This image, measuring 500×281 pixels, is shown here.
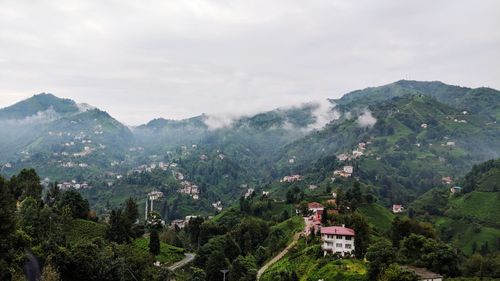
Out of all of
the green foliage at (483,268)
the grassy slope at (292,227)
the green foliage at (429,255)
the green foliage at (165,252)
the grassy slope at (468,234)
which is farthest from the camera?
the grassy slope at (468,234)

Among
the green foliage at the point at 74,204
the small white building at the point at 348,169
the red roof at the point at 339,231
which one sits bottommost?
the small white building at the point at 348,169

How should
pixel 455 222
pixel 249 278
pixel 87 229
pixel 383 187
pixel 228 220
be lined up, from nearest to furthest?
1. pixel 249 278
2. pixel 87 229
3. pixel 228 220
4. pixel 455 222
5. pixel 383 187

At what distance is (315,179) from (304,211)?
94.1 m

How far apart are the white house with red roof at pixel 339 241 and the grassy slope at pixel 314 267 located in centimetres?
179

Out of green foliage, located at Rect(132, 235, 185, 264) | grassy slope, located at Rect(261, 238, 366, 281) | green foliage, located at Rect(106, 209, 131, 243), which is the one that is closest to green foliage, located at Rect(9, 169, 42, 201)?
green foliage, located at Rect(106, 209, 131, 243)

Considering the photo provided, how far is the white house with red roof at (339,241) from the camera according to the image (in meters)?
61.5

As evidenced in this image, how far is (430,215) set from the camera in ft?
449

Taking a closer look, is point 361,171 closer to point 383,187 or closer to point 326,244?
point 383,187

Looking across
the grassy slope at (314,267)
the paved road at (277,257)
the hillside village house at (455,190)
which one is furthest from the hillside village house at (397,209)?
the grassy slope at (314,267)

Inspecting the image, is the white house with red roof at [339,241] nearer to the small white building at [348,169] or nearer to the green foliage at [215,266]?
the green foliage at [215,266]

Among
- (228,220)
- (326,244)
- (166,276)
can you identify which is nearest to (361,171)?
(228,220)

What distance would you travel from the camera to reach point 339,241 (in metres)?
62.0

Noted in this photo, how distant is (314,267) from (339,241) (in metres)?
6.00

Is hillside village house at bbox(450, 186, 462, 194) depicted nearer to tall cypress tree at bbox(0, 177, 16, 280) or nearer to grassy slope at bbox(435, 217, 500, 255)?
grassy slope at bbox(435, 217, 500, 255)
